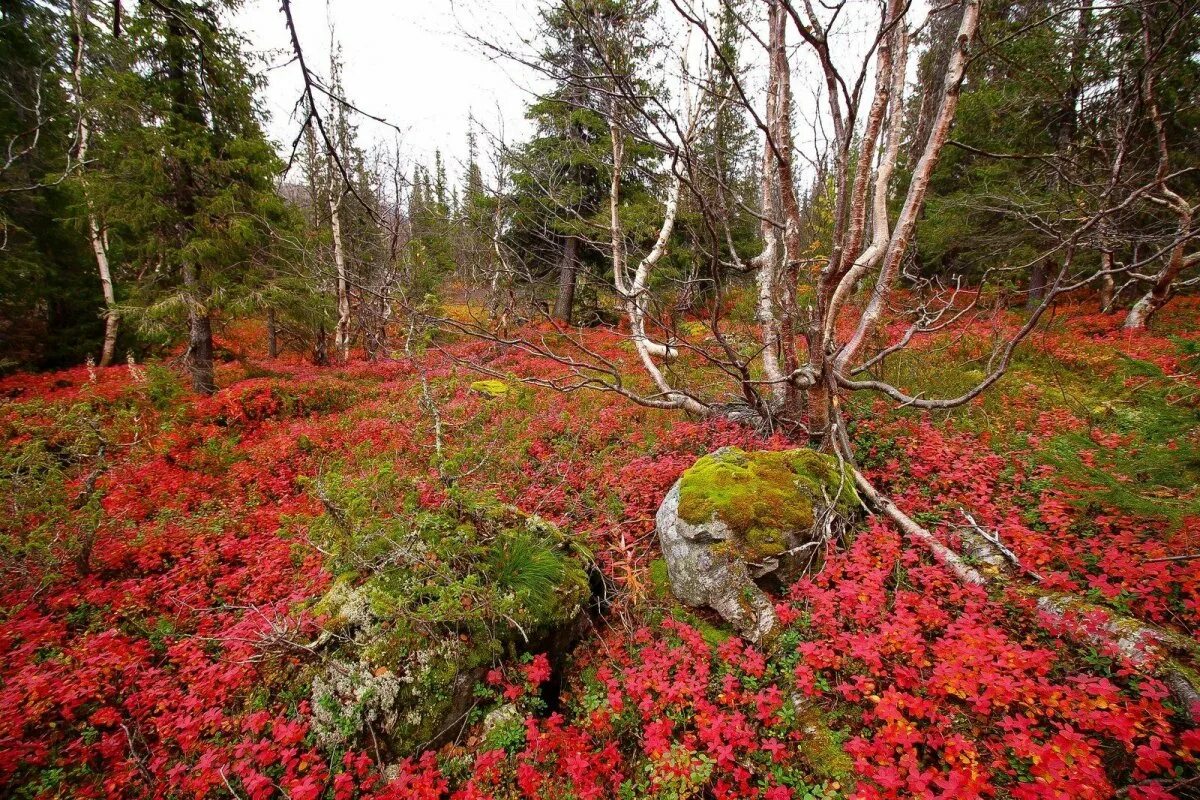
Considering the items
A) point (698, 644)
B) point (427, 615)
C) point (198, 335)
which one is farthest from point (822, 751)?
point (198, 335)

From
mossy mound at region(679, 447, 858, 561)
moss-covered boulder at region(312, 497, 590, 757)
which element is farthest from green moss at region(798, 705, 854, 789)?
moss-covered boulder at region(312, 497, 590, 757)

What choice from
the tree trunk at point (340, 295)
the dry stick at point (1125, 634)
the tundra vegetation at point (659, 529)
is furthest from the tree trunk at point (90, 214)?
the dry stick at point (1125, 634)

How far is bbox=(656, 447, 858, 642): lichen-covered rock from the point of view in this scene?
398cm

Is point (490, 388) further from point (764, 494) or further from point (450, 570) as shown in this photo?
point (764, 494)

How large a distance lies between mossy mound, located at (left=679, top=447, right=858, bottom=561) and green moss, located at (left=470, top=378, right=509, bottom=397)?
6441 mm

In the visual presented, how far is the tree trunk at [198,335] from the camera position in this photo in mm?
9914

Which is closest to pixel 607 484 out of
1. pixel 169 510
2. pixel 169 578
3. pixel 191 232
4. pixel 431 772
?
pixel 431 772

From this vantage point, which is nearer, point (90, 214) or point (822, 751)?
point (822, 751)

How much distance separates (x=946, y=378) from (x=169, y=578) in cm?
1063

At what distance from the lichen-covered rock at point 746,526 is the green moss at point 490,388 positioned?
643cm

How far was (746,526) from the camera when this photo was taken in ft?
13.7

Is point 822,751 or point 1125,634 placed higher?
point 1125,634

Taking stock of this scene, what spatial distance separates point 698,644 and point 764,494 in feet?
4.99

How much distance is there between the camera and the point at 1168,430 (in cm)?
297
